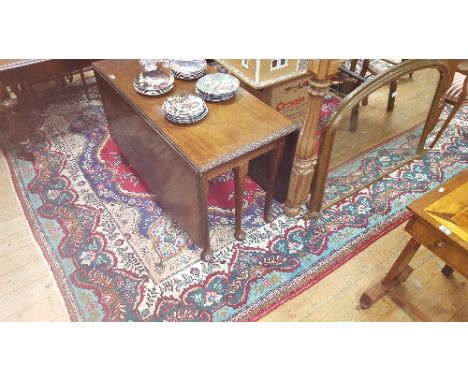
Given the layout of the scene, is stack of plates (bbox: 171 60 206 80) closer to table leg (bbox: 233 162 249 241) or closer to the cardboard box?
the cardboard box

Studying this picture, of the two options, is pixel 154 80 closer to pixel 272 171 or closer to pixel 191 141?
pixel 191 141

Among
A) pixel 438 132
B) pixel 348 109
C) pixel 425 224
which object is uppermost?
pixel 348 109

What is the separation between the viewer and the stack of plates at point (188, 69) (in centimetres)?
227

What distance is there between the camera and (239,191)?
83.1 inches

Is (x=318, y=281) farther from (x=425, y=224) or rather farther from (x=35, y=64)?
(x=35, y=64)

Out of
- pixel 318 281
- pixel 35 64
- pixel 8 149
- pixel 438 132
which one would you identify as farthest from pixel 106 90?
pixel 438 132

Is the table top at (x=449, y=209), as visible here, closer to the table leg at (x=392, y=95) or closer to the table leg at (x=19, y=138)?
the table leg at (x=392, y=95)

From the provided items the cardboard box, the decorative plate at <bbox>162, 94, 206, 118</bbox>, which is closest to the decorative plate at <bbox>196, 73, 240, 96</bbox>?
the decorative plate at <bbox>162, 94, 206, 118</bbox>

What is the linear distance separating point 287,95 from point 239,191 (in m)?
1.10

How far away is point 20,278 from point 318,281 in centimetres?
182

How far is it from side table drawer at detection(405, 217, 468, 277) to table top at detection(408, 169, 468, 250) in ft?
0.10

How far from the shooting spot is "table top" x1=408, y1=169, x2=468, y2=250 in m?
1.60

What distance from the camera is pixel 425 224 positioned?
1.69m

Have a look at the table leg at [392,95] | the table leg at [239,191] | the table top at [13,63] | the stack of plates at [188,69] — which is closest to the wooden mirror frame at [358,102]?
the table leg at [392,95]
